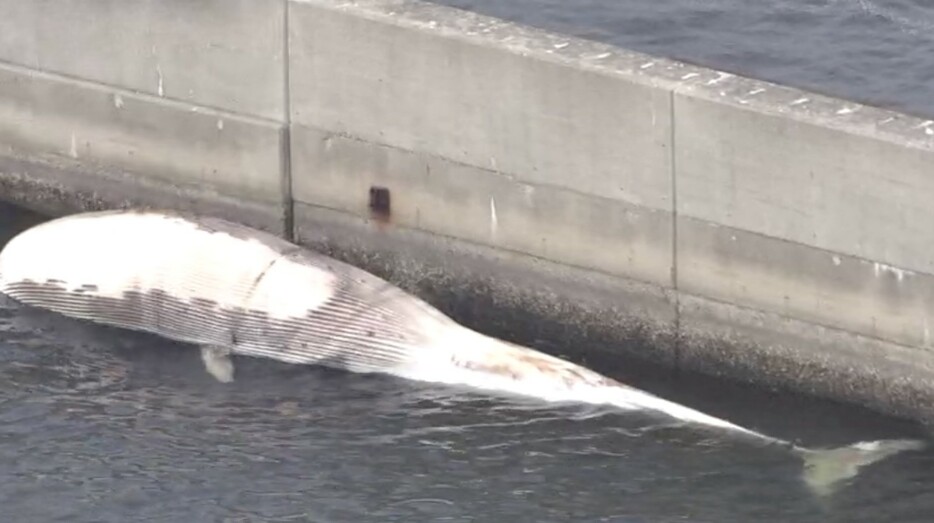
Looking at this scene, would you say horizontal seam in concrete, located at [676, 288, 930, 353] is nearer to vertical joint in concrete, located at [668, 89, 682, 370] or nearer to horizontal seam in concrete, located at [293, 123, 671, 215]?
vertical joint in concrete, located at [668, 89, 682, 370]

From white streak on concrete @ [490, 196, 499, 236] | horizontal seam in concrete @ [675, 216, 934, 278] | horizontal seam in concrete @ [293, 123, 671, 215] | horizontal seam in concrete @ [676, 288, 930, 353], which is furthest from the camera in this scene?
white streak on concrete @ [490, 196, 499, 236]

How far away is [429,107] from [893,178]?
140 inches

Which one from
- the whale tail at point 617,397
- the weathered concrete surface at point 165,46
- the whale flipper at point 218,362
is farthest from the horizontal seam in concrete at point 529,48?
the whale flipper at point 218,362

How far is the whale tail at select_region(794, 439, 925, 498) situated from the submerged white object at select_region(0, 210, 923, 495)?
686 millimetres

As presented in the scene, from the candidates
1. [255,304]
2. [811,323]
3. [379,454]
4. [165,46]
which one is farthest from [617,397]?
[165,46]

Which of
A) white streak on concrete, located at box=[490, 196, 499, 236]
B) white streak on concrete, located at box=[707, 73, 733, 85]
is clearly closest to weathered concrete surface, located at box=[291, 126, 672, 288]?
white streak on concrete, located at box=[490, 196, 499, 236]

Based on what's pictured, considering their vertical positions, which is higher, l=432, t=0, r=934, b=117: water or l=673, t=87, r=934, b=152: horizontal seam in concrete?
l=673, t=87, r=934, b=152: horizontal seam in concrete

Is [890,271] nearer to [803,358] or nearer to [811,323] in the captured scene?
[811,323]

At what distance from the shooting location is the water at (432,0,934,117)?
17.6m

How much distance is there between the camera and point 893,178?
45.2 ft

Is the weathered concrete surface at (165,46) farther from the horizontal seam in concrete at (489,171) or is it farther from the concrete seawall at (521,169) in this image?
the horizontal seam in concrete at (489,171)

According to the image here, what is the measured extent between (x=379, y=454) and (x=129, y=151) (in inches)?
167

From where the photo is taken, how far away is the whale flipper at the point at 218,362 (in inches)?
596

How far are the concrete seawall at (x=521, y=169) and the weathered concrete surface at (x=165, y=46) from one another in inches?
0.8
